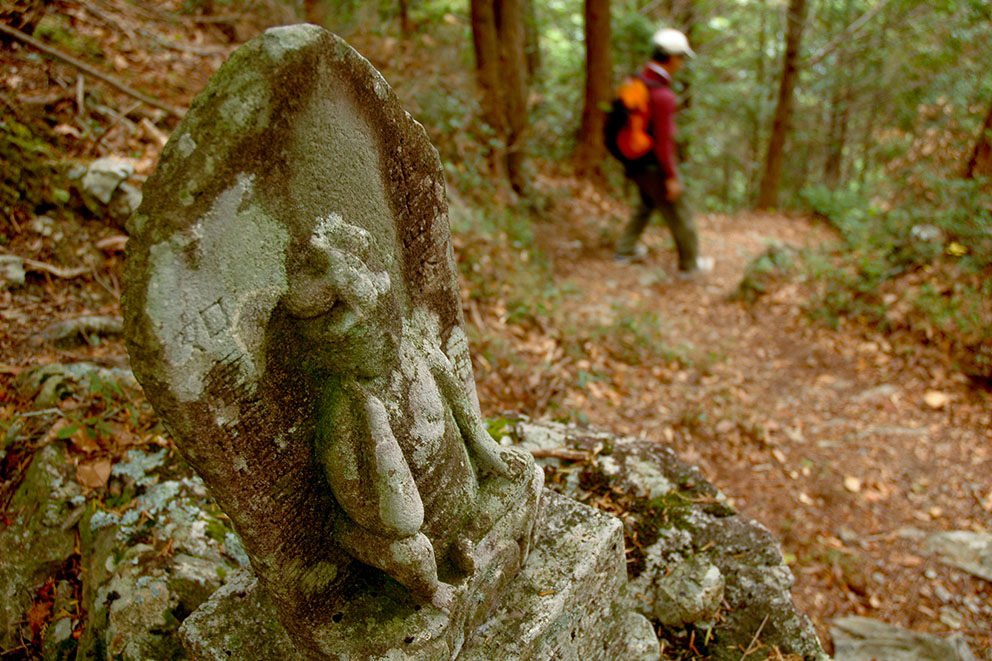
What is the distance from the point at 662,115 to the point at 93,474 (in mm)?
5154

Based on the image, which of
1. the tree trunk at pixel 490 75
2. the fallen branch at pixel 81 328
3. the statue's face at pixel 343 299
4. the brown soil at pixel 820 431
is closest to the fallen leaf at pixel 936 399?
the brown soil at pixel 820 431

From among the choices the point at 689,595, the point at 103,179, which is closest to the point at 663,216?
the point at 689,595

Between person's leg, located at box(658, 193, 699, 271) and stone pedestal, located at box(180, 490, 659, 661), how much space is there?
4.55 metres

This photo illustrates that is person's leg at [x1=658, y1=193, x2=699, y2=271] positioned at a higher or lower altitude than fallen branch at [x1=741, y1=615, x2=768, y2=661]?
higher

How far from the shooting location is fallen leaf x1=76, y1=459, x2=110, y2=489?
2740 millimetres

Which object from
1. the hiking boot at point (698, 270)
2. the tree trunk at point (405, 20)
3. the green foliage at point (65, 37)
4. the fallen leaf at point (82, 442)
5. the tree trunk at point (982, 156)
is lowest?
the fallen leaf at point (82, 442)

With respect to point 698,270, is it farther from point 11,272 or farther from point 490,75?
point 11,272

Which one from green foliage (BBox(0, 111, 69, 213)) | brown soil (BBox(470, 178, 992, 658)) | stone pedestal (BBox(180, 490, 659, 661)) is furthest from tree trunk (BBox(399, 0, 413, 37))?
stone pedestal (BBox(180, 490, 659, 661))

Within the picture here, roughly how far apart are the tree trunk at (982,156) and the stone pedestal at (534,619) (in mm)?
5948

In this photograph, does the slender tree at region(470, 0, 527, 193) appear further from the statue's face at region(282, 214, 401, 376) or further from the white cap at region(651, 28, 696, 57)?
the statue's face at region(282, 214, 401, 376)

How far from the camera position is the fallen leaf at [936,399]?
15.8ft

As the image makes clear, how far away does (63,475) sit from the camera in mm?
2717

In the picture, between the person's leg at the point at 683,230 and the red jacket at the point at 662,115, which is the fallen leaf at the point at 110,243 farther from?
the person's leg at the point at 683,230

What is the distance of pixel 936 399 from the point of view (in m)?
4.84
